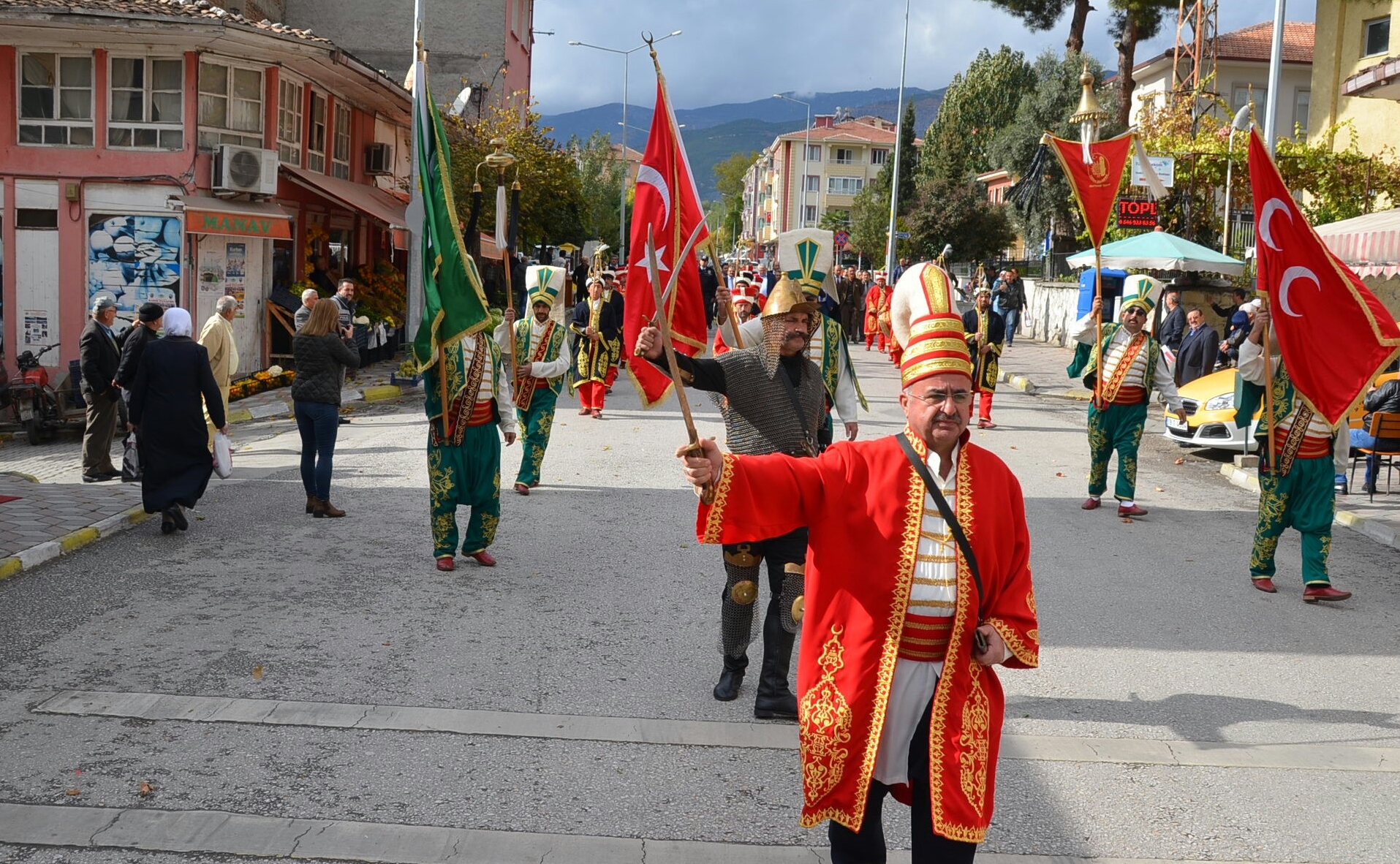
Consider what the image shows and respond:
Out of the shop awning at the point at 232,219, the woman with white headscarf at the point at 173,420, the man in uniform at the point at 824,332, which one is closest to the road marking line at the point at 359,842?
the man in uniform at the point at 824,332

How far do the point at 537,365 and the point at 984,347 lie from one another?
23.7ft

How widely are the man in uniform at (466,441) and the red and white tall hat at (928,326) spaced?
5.10 m

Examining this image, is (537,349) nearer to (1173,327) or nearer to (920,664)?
(920,664)

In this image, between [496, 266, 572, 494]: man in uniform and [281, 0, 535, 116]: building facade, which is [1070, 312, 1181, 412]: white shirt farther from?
[281, 0, 535, 116]: building facade

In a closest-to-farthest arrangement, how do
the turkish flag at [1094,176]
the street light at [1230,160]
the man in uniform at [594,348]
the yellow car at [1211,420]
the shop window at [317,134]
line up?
the turkish flag at [1094,176], the yellow car at [1211,420], the man in uniform at [594,348], the shop window at [317,134], the street light at [1230,160]

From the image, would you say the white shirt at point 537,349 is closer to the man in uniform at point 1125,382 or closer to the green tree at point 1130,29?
the man in uniform at point 1125,382

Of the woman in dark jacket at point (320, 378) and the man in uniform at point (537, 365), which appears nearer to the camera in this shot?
the woman in dark jacket at point (320, 378)

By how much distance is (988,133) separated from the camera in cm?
6675

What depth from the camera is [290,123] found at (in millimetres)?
23344

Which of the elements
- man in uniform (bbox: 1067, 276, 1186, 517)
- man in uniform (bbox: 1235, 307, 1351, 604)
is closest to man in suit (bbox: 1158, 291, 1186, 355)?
→ man in uniform (bbox: 1067, 276, 1186, 517)

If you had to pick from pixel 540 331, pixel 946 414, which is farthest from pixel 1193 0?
pixel 946 414

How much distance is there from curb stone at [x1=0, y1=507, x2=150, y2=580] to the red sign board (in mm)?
22634

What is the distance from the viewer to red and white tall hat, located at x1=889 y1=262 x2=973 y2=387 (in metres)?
3.70

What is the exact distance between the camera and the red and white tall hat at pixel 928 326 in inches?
146
